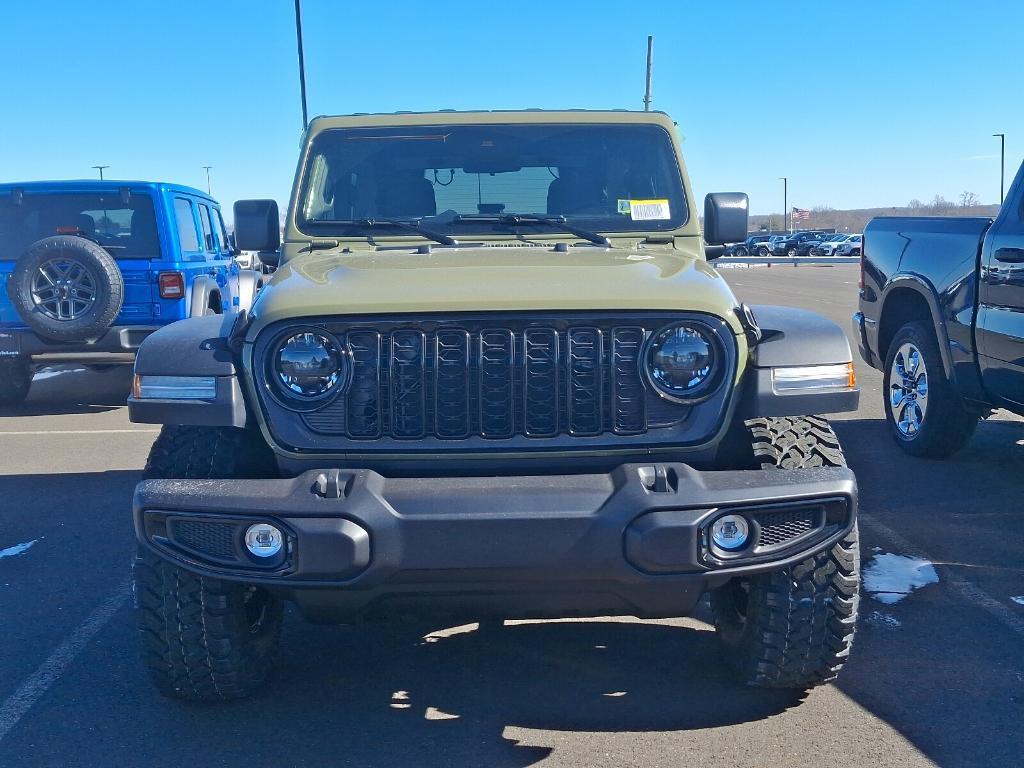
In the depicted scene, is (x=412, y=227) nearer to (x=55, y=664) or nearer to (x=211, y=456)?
(x=211, y=456)

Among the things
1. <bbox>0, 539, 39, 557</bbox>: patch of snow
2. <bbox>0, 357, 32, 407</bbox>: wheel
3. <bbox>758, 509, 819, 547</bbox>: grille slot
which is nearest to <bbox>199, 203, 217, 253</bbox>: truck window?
<bbox>0, 357, 32, 407</bbox>: wheel

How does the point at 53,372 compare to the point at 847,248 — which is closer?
the point at 53,372

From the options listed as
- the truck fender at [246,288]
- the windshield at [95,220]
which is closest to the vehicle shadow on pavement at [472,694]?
→ the windshield at [95,220]

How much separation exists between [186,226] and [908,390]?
6411 millimetres

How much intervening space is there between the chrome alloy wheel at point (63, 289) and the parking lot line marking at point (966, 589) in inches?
240

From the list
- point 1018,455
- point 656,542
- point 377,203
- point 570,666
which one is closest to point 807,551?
point 656,542

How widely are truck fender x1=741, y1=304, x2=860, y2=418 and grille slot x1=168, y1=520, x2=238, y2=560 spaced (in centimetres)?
153

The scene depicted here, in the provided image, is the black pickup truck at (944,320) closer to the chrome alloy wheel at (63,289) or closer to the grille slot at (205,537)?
the grille slot at (205,537)

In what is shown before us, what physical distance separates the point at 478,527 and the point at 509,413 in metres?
0.44

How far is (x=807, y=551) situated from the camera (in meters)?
3.01

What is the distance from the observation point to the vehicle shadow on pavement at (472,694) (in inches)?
129

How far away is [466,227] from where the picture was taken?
4.42 metres

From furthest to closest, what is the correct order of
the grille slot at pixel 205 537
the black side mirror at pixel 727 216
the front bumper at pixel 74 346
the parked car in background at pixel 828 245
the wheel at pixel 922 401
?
the parked car in background at pixel 828 245
the front bumper at pixel 74 346
the wheel at pixel 922 401
the black side mirror at pixel 727 216
the grille slot at pixel 205 537

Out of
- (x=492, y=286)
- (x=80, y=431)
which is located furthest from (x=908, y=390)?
(x=80, y=431)
